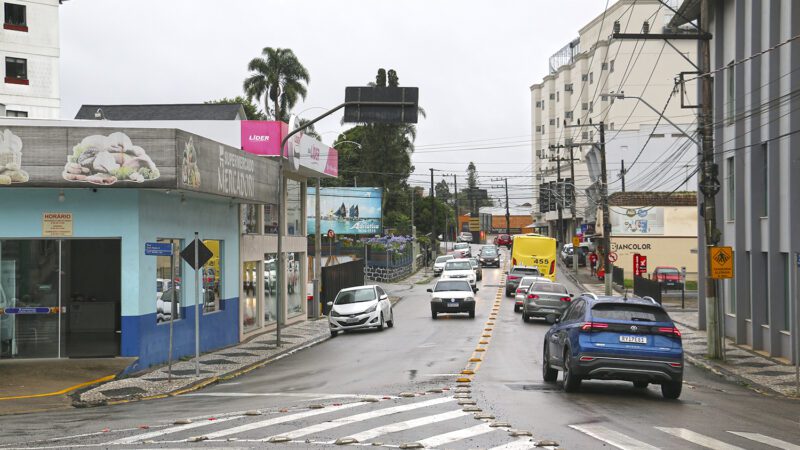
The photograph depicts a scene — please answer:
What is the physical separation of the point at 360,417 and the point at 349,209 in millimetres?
65142

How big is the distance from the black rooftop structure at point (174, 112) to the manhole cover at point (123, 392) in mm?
20615

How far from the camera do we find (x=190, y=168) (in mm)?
21234

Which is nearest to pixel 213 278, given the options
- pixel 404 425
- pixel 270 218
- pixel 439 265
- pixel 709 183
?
pixel 270 218

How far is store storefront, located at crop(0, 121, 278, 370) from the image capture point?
64.0ft

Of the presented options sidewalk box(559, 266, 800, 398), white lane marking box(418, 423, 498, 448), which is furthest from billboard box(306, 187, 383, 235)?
white lane marking box(418, 423, 498, 448)

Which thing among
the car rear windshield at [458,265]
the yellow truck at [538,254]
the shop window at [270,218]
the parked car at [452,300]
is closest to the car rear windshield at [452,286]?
the parked car at [452,300]

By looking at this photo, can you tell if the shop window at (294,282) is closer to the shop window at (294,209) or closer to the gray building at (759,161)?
the shop window at (294,209)

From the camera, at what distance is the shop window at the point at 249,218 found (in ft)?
97.8

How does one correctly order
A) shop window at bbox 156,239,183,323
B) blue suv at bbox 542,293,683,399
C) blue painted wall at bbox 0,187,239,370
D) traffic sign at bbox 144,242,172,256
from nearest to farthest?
1. blue suv at bbox 542,293,683,399
2. traffic sign at bbox 144,242,172,256
3. blue painted wall at bbox 0,187,239,370
4. shop window at bbox 156,239,183,323

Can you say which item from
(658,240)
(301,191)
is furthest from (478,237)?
(301,191)

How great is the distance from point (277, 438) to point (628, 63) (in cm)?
8441

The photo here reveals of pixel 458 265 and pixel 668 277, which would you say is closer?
pixel 668 277

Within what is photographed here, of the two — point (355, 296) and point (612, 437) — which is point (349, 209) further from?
point (612, 437)

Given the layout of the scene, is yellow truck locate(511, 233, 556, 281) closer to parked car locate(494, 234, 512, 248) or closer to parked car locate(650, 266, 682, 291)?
parked car locate(650, 266, 682, 291)
